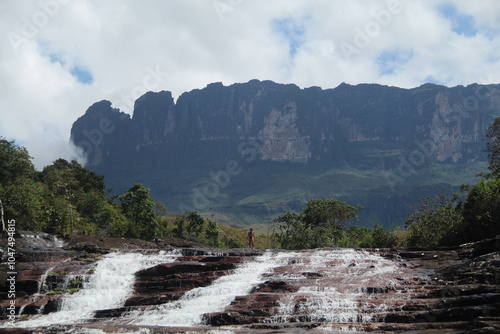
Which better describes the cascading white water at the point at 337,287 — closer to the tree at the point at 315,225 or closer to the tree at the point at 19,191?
the tree at the point at 315,225

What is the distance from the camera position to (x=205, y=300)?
77.1 feet

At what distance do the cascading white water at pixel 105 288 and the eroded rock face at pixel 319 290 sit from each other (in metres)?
0.53

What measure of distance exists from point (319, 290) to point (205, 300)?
222 inches

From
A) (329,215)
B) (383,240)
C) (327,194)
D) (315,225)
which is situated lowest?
(383,240)

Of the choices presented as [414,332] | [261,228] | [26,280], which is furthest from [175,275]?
[261,228]

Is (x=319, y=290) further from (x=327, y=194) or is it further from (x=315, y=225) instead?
(x=327, y=194)

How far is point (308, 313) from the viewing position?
20.1 m

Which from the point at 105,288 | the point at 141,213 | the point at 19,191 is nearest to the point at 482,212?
the point at 105,288

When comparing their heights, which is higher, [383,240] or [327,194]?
[327,194]

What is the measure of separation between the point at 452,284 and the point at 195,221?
4606 cm

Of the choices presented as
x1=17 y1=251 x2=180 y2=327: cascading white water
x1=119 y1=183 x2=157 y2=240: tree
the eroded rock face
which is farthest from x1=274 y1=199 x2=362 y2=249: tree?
x1=17 y1=251 x2=180 y2=327: cascading white water

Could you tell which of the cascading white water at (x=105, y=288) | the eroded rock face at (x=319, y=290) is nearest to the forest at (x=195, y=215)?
the eroded rock face at (x=319, y=290)

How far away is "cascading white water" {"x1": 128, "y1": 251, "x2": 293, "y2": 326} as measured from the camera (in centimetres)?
2134

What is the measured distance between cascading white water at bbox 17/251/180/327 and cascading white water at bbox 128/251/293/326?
3496mm
